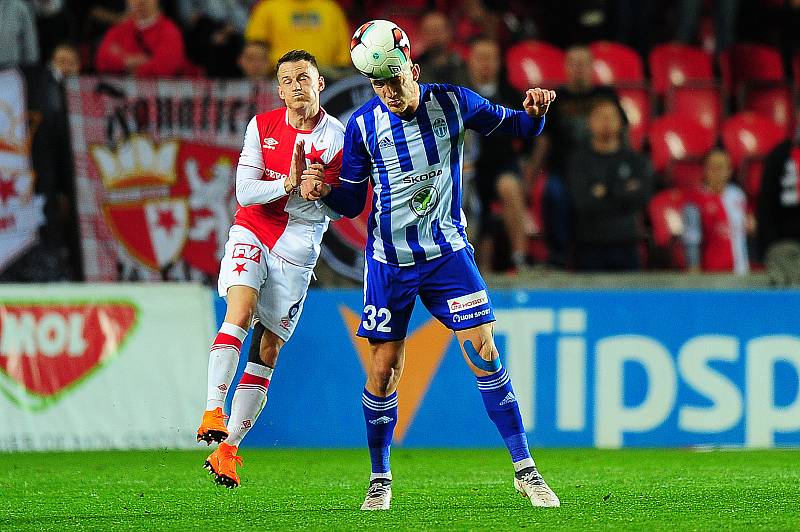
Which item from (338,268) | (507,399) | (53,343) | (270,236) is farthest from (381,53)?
(53,343)

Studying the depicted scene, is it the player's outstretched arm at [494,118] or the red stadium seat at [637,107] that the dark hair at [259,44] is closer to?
the red stadium seat at [637,107]

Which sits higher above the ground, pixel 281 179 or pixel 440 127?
pixel 440 127

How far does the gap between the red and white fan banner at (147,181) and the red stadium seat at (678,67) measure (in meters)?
5.06

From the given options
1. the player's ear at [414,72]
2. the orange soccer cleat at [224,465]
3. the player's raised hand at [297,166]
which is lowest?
the orange soccer cleat at [224,465]

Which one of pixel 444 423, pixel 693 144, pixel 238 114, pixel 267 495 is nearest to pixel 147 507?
pixel 267 495

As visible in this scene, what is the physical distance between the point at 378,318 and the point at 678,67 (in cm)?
862

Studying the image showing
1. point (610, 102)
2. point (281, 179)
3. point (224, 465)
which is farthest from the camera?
point (610, 102)

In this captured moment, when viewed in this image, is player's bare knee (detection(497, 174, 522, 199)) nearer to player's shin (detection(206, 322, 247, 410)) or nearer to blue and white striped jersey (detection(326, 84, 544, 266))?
player's shin (detection(206, 322, 247, 410))

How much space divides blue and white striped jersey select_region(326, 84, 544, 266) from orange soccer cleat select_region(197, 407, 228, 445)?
3.70 ft

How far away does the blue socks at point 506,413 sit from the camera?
631cm

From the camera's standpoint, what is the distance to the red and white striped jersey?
280 inches

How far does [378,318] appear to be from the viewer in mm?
6375

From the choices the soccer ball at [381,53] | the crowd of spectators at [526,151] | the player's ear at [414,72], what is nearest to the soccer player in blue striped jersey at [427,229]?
the player's ear at [414,72]

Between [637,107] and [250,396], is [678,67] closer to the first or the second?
[637,107]
